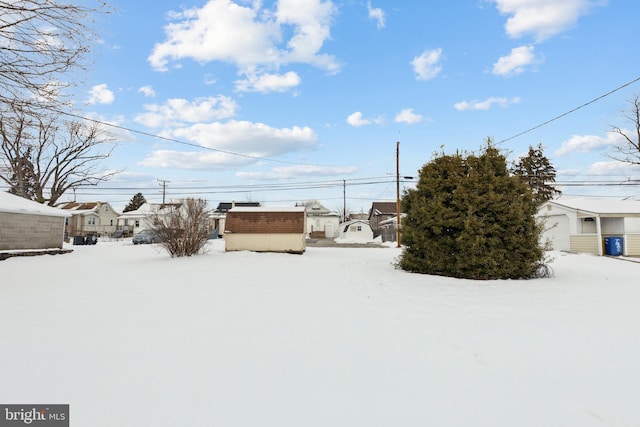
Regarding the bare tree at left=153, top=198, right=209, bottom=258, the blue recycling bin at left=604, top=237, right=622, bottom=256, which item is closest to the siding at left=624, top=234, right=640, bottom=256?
the blue recycling bin at left=604, top=237, right=622, bottom=256

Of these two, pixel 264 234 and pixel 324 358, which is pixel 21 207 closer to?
pixel 264 234

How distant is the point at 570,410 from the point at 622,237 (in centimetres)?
2307

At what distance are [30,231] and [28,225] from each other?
345 mm

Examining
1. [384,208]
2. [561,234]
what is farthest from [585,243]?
[384,208]

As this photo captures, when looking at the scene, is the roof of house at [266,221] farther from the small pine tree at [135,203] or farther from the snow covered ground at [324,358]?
the small pine tree at [135,203]

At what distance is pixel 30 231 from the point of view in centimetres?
1836

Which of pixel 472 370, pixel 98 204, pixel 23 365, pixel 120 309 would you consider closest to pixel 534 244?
pixel 472 370

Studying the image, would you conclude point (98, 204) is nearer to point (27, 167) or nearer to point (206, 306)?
point (27, 167)

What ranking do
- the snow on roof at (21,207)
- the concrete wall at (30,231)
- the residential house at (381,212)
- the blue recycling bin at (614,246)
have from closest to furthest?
1. the concrete wall at (30,231)
2. the snow on roof at (21,207)
3. the blue recycling bin at (614,246)
4. the residential house at (381,212)

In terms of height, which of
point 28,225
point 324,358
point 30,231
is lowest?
point 324,358

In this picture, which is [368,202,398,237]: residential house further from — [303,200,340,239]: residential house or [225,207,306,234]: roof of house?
[225,207,306,234]: roof of house

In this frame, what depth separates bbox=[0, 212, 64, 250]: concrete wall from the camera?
17031mm

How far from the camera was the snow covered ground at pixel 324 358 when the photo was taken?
8.66 ft

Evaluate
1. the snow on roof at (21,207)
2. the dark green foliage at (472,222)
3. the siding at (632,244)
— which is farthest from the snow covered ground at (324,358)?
the siding at (632,244)
